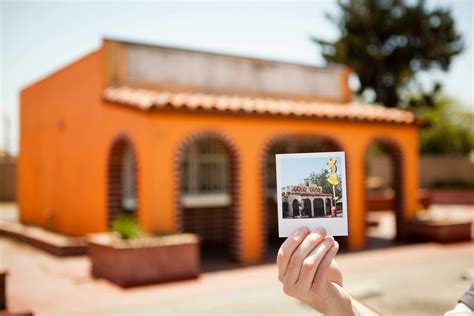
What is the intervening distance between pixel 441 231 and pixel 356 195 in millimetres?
2585

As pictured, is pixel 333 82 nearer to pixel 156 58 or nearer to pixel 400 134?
pixel 400 134

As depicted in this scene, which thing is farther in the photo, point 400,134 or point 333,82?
point 333,82

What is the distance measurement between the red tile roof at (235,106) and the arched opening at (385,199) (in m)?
0.88

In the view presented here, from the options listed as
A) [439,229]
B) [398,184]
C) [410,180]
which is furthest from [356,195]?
[439,229]

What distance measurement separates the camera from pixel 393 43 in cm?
2572

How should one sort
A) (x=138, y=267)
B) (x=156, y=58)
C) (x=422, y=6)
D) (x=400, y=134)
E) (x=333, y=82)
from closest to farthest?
(x=138, y=267) → (x=156, y=58) → (x=400, y=134) → (x=333, y=82) → (x=422, y=6)

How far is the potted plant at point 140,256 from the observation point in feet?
26.1

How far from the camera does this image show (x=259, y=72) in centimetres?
1362

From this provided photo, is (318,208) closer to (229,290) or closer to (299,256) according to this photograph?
(299,256)

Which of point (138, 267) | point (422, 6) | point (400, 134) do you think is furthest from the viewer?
point (422, 6)

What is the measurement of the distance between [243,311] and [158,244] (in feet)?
7.11

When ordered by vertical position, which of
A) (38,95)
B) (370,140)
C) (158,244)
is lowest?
(158,244)

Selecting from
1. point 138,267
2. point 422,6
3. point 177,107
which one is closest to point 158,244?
point 138,267

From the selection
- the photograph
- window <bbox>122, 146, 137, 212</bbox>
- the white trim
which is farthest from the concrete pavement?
the photograph
